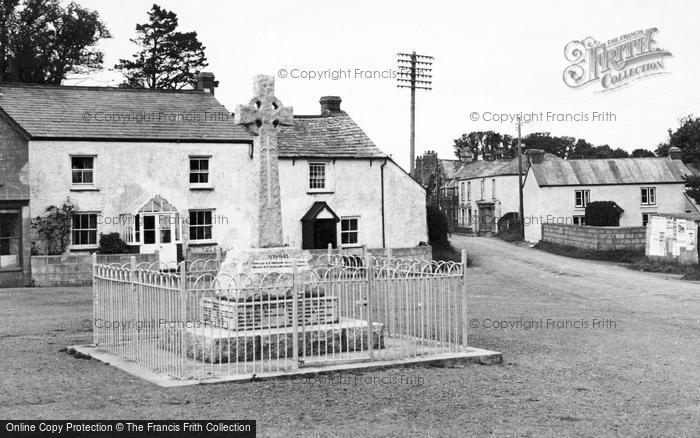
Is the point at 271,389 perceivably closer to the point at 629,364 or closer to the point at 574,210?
the point at 629,364

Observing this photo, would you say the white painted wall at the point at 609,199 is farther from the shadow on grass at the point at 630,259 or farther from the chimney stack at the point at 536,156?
the shadow on grass at the point at 630,259

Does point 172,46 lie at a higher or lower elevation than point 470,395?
higher

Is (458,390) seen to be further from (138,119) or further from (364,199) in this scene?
(364,199)

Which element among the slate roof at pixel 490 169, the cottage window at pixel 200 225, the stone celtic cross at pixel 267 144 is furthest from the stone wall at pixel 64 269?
the slate roof at pixel 490 169

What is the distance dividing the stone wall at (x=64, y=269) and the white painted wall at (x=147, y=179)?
315cm

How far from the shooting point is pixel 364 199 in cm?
4212

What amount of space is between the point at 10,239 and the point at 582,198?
3747 cm

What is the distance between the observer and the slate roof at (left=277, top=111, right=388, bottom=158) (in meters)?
41.3

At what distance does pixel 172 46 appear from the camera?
6600 centimetres

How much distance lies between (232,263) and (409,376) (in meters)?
3.76

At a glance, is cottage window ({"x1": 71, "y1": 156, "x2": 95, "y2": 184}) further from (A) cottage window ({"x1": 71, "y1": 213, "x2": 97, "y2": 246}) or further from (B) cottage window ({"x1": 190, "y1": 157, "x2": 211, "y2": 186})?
(B) cottage window ({"x1": 190, "y1": 157, "x2": 211, "y2": 186})

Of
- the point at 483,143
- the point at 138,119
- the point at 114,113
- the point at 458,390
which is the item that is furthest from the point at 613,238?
the point at 483,143

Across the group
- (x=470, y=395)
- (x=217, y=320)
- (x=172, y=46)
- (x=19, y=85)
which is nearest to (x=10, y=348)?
(x=217, y=320)

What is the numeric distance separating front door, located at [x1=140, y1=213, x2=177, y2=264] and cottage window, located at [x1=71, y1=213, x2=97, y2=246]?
1.94 metres
